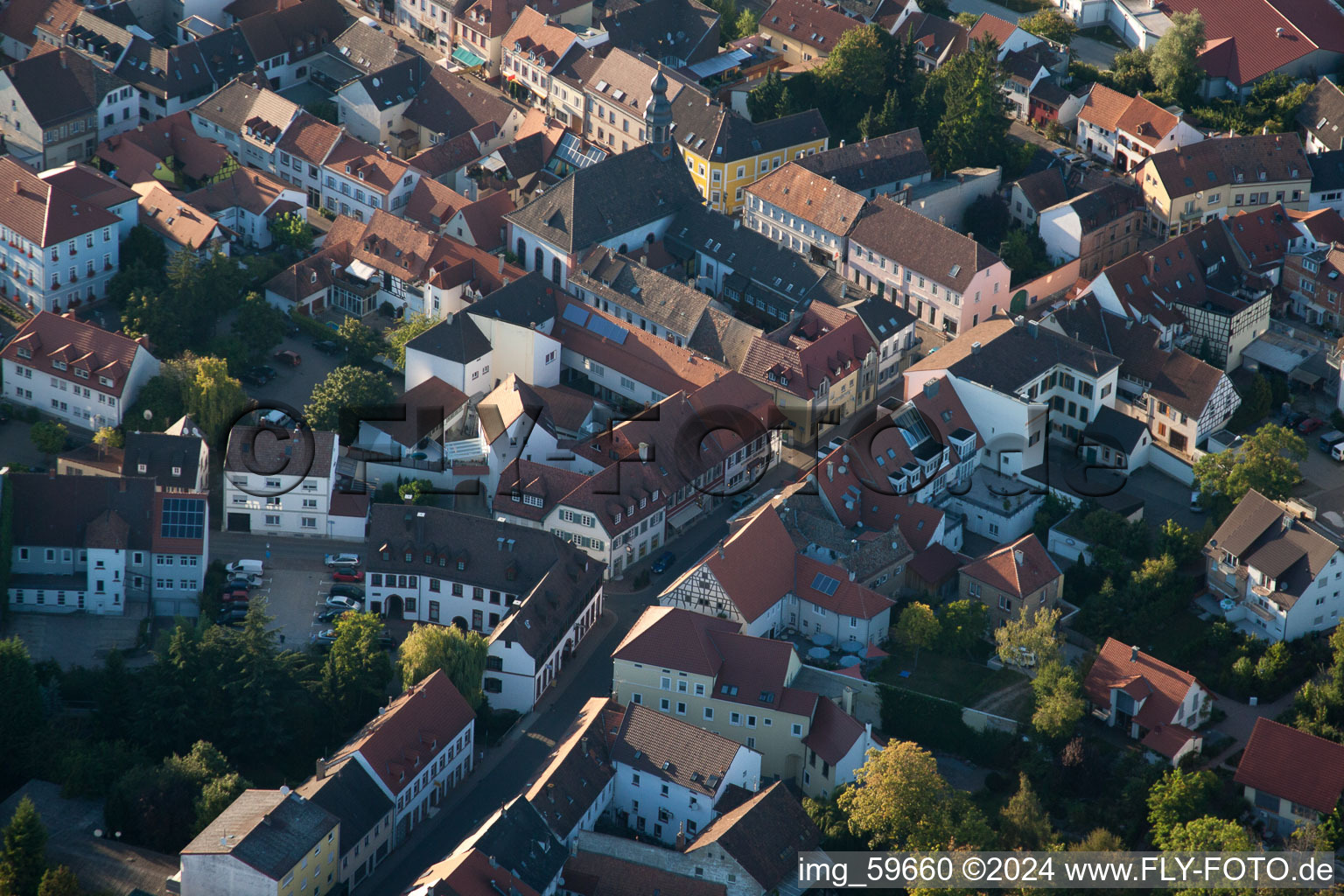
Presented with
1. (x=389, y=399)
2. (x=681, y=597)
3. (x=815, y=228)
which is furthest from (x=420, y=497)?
(x=815, y=228)

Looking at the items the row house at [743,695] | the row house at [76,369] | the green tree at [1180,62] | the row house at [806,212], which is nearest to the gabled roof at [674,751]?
the row house at [743,695]

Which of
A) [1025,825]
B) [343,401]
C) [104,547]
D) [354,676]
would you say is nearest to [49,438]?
[104,547]

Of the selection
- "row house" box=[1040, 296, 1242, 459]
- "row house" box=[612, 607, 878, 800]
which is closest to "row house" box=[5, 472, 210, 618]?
"row house" box=[612, 607, 878, 800]

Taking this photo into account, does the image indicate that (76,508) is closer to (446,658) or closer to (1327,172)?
(446,658)

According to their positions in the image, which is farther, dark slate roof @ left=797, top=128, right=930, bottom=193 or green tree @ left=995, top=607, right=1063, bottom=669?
dark slate roof @ left=797, top=128, right=930, bottom=193

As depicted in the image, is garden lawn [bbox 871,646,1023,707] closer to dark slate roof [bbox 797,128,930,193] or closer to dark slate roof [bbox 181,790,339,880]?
dark slate roof [bbox 181,790,339,880]

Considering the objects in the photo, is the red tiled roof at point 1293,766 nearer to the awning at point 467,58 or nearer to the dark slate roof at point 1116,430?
the dark slate roof at point 1116,430
